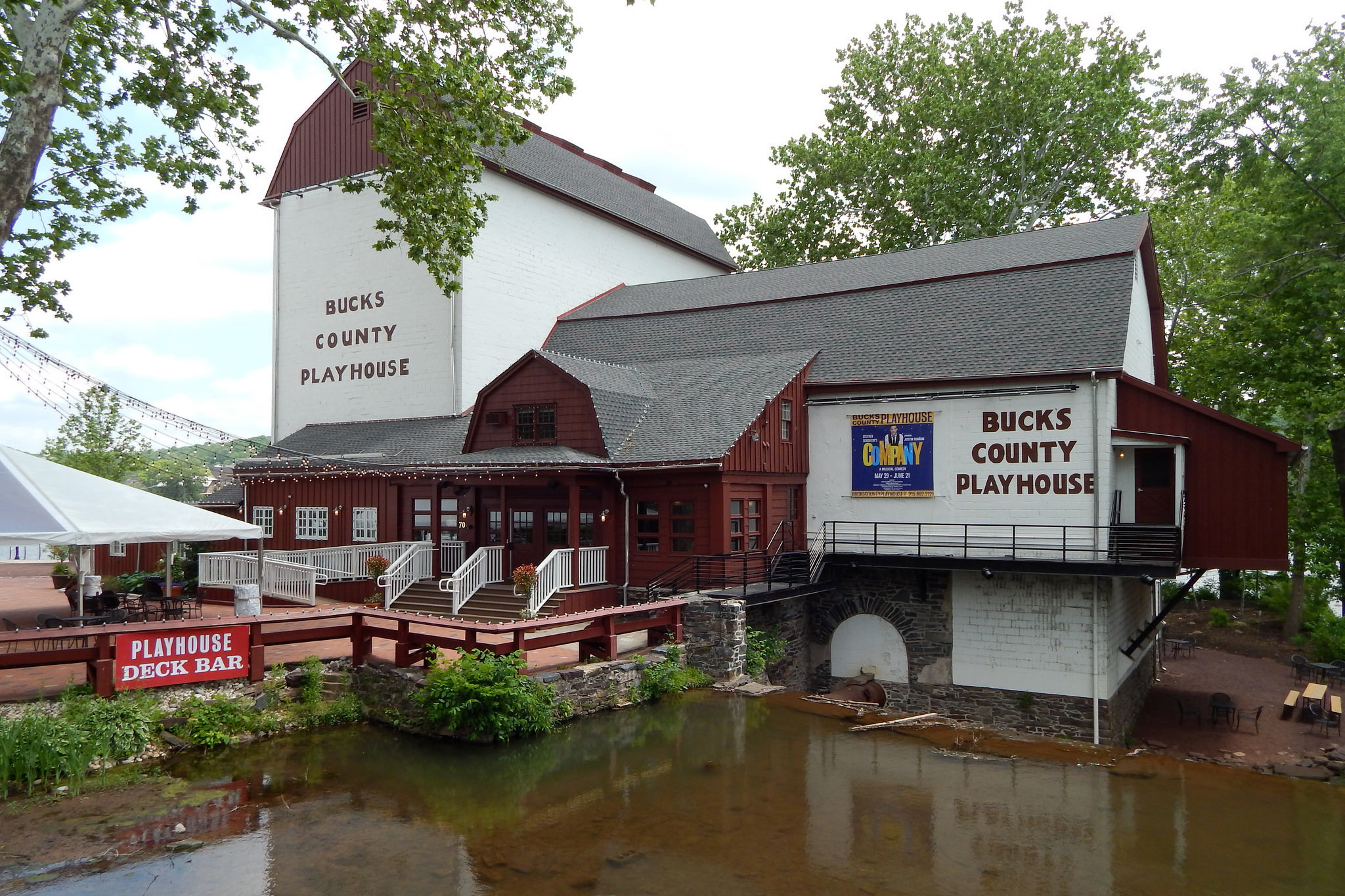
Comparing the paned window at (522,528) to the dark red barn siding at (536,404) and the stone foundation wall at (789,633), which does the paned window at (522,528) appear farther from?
the stone foundation wall at (789,633)

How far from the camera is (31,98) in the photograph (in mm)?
10898

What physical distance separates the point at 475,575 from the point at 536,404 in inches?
159

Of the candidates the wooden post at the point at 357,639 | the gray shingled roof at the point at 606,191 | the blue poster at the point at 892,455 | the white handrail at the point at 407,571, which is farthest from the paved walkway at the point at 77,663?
the gray shingled roof at the point at 606,191

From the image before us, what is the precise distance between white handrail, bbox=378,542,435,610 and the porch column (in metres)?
4.08

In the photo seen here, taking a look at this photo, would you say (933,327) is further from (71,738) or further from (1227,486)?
(71,738)

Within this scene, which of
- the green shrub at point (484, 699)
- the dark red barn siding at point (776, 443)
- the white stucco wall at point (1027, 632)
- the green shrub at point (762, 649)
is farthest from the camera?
the dark red barn siding at point (776, 443)

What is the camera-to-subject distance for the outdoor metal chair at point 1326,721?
18000 mm

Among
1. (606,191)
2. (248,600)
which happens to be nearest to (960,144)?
(606,191)

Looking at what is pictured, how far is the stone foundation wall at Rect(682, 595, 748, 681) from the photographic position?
48.1ft

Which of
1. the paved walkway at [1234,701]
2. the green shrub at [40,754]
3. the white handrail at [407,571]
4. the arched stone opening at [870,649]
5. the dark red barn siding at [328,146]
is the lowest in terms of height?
the paved walkway at [1234,701]

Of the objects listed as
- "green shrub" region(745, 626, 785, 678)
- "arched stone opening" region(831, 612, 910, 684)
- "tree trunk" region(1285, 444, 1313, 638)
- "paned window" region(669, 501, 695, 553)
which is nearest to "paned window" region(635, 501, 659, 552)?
"paned window" region(669, 501, 695, 553)

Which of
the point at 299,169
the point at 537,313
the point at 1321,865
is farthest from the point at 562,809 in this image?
the point at 299,169

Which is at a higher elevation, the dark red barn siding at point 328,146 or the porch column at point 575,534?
the dark red barn siding at point 328,146

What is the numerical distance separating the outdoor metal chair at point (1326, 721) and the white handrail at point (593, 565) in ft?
50.3
